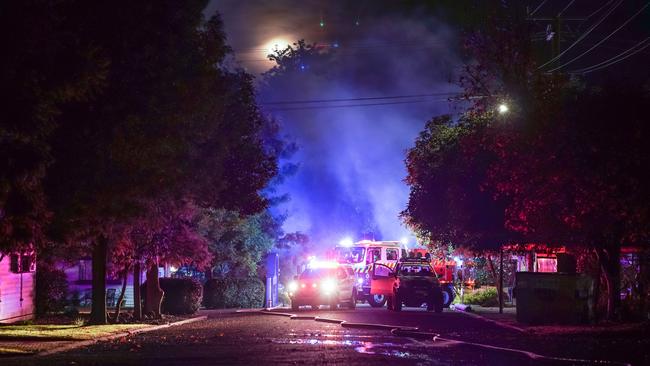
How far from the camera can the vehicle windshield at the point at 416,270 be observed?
32906mm

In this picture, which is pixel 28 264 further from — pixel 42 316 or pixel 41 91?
pixel 41 91

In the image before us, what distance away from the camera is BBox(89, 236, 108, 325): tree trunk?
25.0m

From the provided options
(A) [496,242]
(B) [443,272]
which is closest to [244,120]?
(A) [496,242]

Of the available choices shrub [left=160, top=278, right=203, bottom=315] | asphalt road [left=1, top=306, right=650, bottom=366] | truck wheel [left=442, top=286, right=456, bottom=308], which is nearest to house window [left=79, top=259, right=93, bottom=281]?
shrub [left=160, top=278, right=203, bottom=315]

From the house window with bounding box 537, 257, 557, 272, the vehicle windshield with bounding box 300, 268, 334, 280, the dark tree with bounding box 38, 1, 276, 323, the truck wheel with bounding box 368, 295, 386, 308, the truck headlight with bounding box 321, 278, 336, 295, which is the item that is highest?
the dark tree with bounding box 38, 1, 276, 323

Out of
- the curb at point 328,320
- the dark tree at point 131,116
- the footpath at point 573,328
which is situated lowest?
the curb at point 328,320

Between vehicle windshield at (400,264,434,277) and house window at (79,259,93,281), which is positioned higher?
vehicle windshield at (400,264,434,277)

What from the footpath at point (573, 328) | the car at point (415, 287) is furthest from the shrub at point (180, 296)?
the footpath at point (573, 328)

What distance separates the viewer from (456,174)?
29.4m

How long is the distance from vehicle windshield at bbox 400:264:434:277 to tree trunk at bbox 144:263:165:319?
9.84 metres

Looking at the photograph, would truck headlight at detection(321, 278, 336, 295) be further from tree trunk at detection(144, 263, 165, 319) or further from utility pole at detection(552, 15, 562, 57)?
utility pole at detection(552, 15, 562, 57)

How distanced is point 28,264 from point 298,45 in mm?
56640

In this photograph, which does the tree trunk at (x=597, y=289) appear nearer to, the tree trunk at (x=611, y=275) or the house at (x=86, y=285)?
the tree trunk at (x=611, y=275)

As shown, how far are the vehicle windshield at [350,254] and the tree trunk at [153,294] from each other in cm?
1402
